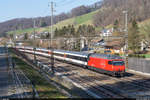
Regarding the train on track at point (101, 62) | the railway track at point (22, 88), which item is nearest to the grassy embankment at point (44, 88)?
the railway track at point (22, 88)

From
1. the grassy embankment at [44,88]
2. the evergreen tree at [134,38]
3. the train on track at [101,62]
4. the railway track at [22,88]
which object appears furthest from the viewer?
the evergreen tree at [134,38]

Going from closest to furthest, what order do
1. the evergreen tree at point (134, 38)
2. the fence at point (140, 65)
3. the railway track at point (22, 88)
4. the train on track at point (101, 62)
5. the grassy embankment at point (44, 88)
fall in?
the railway track at point (22, 88)
the grassy embankment at point (44, 88)
the train on track at point (101, 62)
the fence at point (140, 65)
the evergreen tree at point (134, 38)

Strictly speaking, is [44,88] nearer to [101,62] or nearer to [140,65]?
[101,62]

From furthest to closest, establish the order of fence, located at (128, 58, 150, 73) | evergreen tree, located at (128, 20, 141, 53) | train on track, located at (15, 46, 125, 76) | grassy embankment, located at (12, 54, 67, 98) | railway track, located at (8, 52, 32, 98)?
evergreen tree, located at (128, 20, 141, 53)
fence, located at (128, 58, 150, 73)
train on track, located at (15, 46, 125, 76)
grassy embankment, located at (12, 54, 67, 98)
railway track, located at (8, 52, 32, 98)

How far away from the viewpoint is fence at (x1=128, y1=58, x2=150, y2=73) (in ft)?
101

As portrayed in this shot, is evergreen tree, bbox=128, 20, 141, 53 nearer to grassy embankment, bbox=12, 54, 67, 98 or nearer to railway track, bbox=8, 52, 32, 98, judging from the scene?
grassy embankment, bbox=12, 54, 67, 98

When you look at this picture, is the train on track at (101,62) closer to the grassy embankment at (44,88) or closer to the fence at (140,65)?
the fence at (140,65)

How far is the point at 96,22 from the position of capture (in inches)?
4427

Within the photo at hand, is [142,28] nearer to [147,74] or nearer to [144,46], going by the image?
[144,46]

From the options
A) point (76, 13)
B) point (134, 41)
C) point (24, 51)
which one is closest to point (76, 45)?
point (134, 41)

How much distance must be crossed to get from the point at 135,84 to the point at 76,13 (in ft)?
515

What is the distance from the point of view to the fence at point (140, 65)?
3070 cm

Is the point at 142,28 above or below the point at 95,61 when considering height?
above

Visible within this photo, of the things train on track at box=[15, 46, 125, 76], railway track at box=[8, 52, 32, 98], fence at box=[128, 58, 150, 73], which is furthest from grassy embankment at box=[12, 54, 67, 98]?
fence at box=[128, 58, 150, 73]
